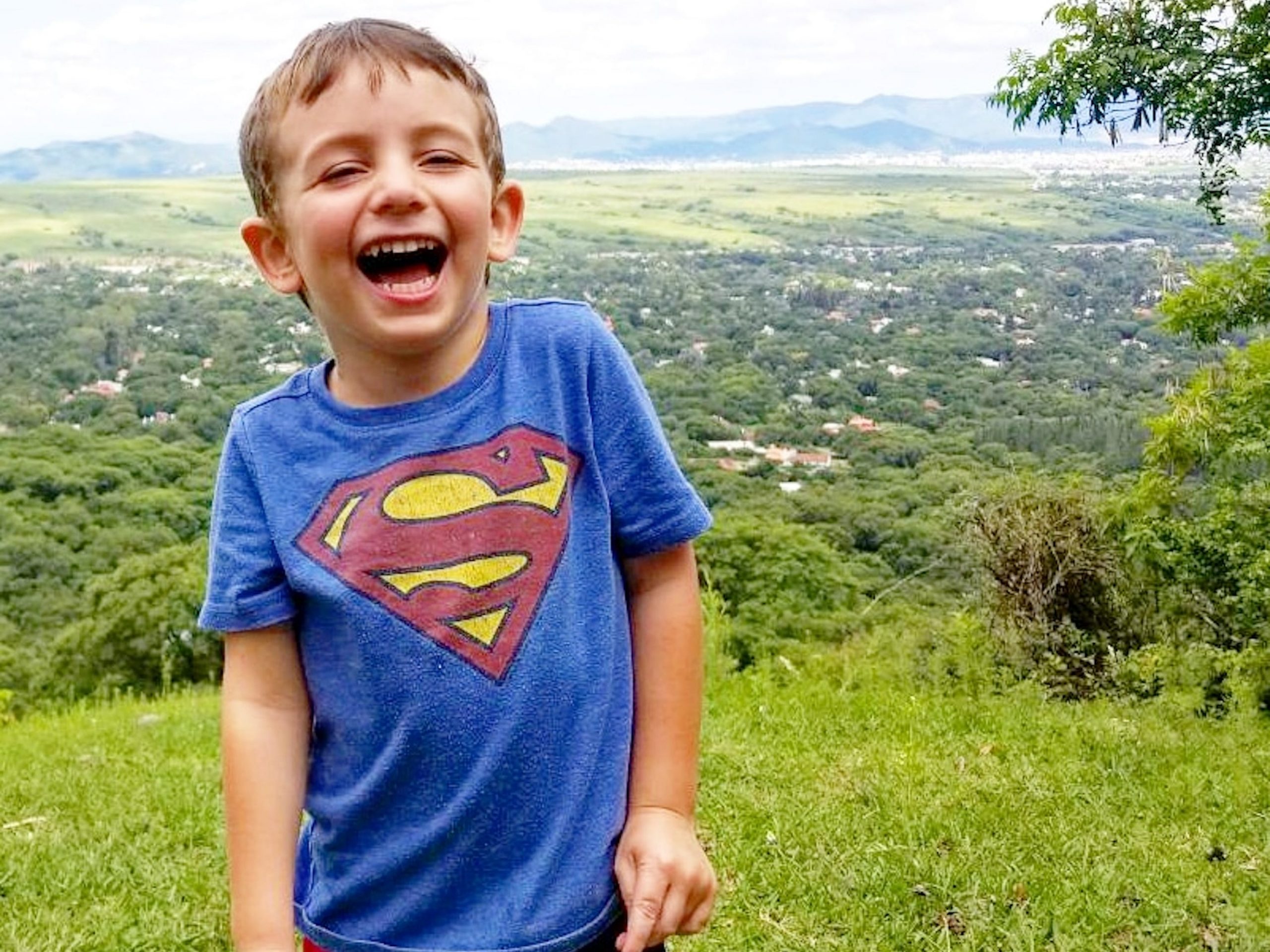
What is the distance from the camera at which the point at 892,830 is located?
11.3 feet

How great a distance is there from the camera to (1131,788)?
4008 millimetres

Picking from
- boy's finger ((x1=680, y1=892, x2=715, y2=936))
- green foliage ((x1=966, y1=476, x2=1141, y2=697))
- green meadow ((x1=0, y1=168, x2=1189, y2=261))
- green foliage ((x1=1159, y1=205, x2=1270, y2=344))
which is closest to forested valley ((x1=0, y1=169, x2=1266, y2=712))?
green foliage ((x1=966, y1=476, x2=1141, y2=697))

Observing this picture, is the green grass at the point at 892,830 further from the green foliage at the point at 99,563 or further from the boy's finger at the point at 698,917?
the green foliage at the point at 99,563

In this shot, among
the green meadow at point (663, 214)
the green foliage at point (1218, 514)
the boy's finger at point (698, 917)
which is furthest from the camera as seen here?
the green meadow at point (663, 214)

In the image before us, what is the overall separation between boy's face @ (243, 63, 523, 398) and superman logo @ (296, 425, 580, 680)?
0.32ft

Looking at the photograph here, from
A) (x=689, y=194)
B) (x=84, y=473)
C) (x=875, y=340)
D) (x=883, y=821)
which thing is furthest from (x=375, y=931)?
(x=689, y=194)

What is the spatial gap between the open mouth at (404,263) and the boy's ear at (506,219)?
0.26 feet

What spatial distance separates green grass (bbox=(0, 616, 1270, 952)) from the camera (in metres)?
2.90

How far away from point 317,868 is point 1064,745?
384cm

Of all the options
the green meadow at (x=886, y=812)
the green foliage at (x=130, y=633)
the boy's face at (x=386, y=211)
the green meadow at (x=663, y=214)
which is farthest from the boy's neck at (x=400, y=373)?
the green meadow at (x=663, y=214)

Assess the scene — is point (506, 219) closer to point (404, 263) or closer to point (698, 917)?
point (404, 263)

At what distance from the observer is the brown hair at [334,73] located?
3.41 feet

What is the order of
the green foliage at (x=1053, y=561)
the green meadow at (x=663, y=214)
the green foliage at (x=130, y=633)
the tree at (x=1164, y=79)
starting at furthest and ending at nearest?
1. the green meadow at (x=663, y=214)
2. the green foliage at (x=130, y=633)
3. the green foliage at (x=1053, y=561)
4. the tree at (x=1164, y=79)

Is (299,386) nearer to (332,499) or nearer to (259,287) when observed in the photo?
(332,499)
